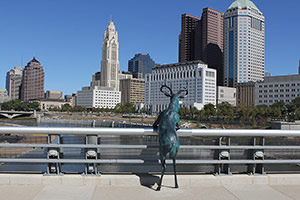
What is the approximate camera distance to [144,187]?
6.36m

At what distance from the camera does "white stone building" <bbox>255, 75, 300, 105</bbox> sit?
499 ft

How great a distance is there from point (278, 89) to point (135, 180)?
16392 centimetres

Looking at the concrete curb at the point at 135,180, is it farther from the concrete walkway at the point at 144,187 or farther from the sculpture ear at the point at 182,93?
the sculpture ear at the point at 182,93

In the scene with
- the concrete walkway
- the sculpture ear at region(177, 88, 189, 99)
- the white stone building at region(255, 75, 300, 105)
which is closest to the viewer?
the concrete walkway

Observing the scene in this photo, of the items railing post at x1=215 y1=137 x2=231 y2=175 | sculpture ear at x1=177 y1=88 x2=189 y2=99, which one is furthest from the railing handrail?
sculpture ear at x1=177 y1=88 x2=189 y2=99

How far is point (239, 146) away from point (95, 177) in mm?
3287

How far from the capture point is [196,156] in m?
7.48

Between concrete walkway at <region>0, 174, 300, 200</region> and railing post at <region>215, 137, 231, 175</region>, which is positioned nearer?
concrete walkway at <region>0, 174, 300, 200</region>

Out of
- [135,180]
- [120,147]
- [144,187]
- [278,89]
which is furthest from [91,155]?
[278,89]

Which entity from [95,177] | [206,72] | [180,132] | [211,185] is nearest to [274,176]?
[211,185]

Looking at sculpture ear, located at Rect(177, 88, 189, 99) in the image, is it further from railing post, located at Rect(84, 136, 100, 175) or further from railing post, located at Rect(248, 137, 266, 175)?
railing post, located at Rect(84, 136, 100, 175)

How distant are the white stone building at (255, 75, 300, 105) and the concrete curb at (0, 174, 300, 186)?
158m

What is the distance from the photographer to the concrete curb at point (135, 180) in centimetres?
639

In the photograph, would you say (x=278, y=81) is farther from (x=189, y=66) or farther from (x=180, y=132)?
(x=180, y=132)
